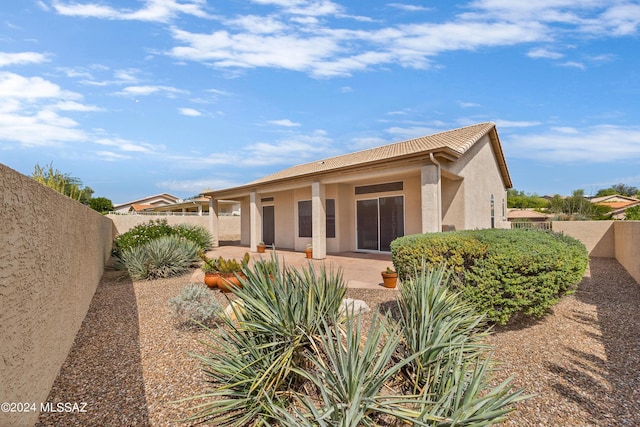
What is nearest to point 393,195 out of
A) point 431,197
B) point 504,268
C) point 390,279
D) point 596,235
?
point 431,197

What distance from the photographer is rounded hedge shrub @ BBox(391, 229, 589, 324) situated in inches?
199

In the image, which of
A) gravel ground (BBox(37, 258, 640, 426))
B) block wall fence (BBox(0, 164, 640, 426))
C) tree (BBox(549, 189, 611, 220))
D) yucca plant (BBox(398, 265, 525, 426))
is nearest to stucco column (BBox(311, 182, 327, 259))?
gravel ground (BBox(37, 258, 640, 426))

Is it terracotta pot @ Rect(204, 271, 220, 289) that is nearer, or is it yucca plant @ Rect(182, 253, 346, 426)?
yucca plant @ Rect(182, 253, 346, 426)

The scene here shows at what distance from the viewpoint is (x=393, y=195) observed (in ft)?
46.9

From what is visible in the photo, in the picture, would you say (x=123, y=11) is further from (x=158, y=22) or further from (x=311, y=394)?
(x=311, y=394)

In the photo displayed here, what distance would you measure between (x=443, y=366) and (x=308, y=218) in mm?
14453

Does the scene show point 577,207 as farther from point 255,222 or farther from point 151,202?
point 151,202

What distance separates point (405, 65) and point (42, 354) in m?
12.8

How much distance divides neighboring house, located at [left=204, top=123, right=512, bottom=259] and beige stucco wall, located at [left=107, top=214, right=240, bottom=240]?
7718 millimetres

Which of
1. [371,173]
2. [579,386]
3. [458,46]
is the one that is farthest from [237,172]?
[579,386]

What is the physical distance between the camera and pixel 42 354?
330 cm

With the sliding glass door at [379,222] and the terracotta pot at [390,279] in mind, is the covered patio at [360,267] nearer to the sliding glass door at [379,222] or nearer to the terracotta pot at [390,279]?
the terracotta pot at [390,279]

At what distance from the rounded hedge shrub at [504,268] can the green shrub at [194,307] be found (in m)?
3.82

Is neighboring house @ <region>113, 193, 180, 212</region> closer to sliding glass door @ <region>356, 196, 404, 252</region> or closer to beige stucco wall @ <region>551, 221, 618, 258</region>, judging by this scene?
sliding glass door @ <region>356, 196, 404, 252</region>
